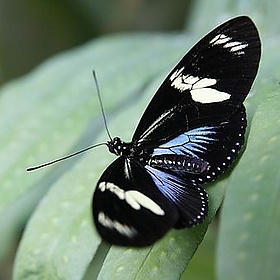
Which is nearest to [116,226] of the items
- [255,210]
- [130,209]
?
[130,209]

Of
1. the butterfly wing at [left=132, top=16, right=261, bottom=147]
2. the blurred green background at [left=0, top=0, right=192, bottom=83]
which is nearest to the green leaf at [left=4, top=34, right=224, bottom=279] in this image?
the butterfly wing at [left=132, top=16, right=261, bottom=147]

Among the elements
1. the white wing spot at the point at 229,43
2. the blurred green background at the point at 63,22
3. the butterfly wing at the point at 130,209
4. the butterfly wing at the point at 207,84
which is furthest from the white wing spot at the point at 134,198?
the blurred green background at the point at 63,22

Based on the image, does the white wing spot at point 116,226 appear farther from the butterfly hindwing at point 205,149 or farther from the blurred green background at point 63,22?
the blurred green background at point 63,22

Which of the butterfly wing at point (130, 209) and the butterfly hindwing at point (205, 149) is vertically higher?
the butterfly wing at point (130, 209)

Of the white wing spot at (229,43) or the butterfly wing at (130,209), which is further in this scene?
the white wing spot at (229,43)

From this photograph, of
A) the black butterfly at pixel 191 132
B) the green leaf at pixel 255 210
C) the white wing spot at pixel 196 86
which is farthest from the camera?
the white wing spot at pixel 196 86

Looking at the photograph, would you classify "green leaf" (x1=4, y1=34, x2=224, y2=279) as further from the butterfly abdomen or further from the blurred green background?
the blurred green background

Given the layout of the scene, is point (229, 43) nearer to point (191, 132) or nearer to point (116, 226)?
point (191, 132)
